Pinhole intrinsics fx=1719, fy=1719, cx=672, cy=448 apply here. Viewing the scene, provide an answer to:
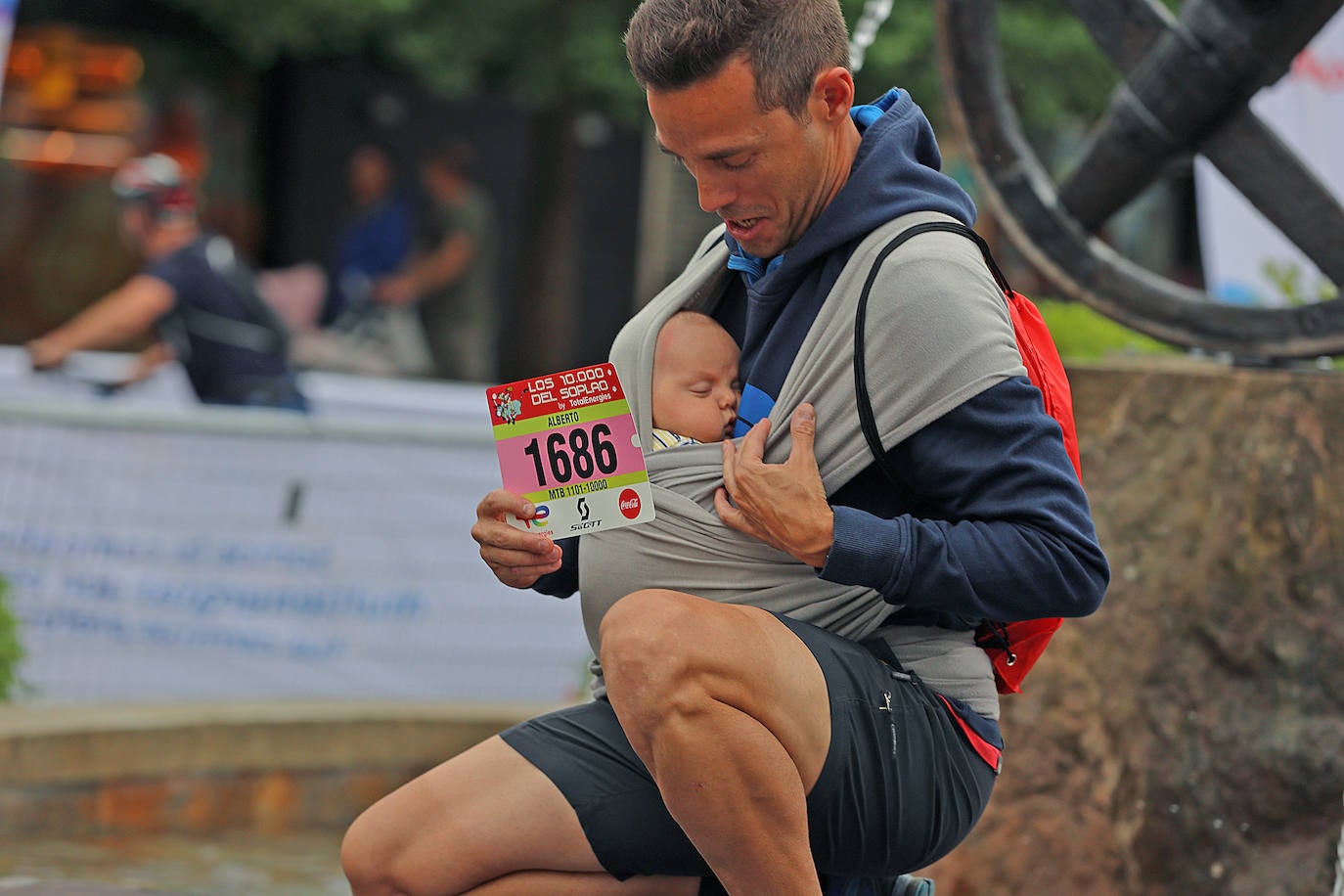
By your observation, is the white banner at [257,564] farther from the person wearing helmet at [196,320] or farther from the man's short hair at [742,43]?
the man's short hair at [742,43]

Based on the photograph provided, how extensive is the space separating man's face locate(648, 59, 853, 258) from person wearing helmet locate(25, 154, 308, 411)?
189 inches

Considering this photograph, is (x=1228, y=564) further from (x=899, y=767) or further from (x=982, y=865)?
(x=899, y=767)

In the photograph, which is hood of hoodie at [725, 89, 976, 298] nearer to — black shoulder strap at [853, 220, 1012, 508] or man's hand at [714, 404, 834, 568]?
black shoulder strap at [853, 220, 1012, 508]

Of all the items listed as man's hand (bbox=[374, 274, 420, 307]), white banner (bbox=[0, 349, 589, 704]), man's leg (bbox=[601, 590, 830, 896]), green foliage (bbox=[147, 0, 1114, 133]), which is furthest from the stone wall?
man's hand (bbox=[374, 274, 420, 307])

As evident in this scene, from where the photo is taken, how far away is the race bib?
245 cm

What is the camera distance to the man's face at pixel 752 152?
2361 mm

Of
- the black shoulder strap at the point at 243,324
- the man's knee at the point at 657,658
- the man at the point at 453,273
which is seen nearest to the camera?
the man's knee at the point at 657,658

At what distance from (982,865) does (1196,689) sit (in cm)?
59

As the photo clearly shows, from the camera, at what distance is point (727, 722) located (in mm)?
2250

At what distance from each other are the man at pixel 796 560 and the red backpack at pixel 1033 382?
2 centimetres

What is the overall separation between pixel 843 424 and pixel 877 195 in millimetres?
342

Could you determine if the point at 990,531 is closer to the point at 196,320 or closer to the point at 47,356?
the point at 47,356

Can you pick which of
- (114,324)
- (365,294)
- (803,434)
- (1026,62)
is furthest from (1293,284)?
(365,294)

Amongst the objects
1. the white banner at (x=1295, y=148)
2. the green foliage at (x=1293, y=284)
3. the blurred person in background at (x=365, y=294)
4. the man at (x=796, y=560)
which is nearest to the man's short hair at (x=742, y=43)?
the man at (x=796, y=560)
